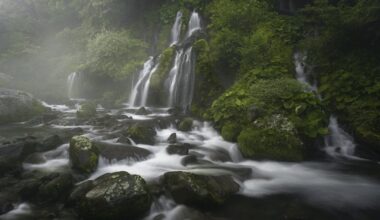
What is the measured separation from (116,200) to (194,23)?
1333cm

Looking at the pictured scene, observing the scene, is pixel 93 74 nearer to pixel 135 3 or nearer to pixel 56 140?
pixel 135 3

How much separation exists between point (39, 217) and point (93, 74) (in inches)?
587

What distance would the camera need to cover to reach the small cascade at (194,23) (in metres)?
16.3

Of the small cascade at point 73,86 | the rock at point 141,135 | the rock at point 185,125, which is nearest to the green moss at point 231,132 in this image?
the rock at point 185,125

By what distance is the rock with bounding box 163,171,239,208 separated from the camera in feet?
18.1

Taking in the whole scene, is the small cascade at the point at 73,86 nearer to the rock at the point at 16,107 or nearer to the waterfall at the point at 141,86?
the waterfall at the point at 141,86

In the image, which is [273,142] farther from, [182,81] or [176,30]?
[176,30]

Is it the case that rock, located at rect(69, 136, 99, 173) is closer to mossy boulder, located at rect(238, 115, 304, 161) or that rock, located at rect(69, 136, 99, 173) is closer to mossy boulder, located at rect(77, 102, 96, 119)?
mossy boulder, located at rect(238, 115, 304, 161)

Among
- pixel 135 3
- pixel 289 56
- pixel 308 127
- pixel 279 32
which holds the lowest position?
pixel 308 127

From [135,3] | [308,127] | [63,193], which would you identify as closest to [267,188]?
[308,127]

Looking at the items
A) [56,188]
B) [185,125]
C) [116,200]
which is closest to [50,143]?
[56,188]

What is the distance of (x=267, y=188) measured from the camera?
658cm

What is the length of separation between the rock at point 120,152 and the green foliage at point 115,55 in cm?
996

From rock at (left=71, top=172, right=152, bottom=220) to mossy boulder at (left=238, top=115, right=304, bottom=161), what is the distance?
3858mm
